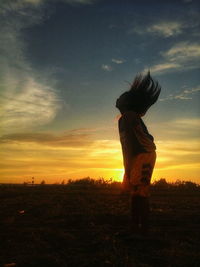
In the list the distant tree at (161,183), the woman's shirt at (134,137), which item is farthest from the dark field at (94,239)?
the distant tree at (161,183)

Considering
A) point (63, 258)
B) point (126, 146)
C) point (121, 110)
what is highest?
point (121, 110)

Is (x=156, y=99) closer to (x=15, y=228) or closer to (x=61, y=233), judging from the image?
(x=61, y=233)

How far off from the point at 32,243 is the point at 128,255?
1531 millimetres

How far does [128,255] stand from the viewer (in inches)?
206

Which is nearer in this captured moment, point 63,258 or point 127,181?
point 63,258

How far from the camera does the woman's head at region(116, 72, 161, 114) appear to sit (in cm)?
744

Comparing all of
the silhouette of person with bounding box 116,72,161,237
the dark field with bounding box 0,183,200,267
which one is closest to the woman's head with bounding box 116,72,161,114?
the silhouette of person with bounding box 116,72,161,237

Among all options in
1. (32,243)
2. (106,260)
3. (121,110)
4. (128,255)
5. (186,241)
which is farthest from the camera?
(121,110)

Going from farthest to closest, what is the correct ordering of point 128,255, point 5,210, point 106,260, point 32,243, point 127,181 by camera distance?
point 5,210 → point 127,181 → point 32,243 → point 128,255 → point 106,260

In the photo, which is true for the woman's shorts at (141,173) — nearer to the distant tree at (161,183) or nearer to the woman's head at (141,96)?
the woman's head at (141,96)

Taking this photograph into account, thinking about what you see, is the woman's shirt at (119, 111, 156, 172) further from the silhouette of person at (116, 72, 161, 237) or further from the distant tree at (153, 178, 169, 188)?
the distant tree at (153, 178, 169, 188)

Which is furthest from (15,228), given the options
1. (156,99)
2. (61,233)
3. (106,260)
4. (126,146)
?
(156,99)

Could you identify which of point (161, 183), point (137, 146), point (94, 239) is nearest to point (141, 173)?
point (137, 146)

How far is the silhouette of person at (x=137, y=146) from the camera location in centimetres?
695
